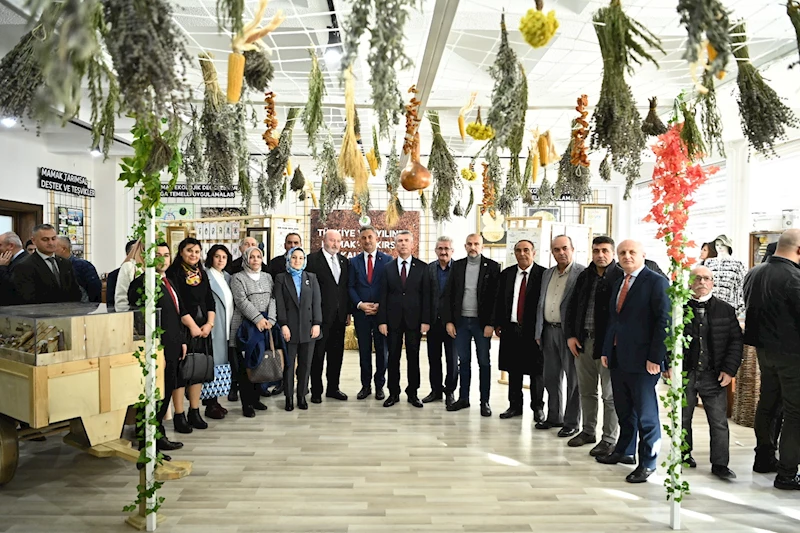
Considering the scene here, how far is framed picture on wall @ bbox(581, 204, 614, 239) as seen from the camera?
1053 cm

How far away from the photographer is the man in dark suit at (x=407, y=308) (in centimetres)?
527

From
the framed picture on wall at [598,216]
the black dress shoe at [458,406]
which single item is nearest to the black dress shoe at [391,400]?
the black dress shoe at [458,406]

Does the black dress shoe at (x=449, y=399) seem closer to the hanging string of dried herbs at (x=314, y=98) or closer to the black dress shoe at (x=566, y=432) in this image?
the black dress shoe at (x=566, y=432)

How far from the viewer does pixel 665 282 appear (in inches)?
140

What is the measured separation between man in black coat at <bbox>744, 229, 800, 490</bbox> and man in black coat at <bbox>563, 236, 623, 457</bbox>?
0.89 meters

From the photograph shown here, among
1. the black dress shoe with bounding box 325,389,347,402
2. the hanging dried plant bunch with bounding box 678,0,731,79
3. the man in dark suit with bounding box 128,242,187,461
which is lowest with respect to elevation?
the black dress shoe with bounding box 325,389,347,402

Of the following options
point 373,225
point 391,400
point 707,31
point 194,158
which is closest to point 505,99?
point 707,31

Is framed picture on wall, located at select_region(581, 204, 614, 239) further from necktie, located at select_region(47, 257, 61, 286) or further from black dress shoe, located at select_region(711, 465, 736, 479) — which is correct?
necktie, located at select_region(47, 257, 61, 286)

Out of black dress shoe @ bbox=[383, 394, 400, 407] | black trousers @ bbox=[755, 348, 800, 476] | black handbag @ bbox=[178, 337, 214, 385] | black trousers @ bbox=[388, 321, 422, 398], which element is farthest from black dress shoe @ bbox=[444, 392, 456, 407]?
black trousers @ bbox=[755, 348, 800, 476]

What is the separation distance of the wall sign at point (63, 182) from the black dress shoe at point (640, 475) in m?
8.09

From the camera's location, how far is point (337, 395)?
5.48 m

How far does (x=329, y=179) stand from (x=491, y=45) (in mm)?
1743

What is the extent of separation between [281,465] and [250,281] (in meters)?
1.84

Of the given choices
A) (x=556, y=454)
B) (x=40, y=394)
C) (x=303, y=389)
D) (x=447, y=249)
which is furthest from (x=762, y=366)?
(x=40, y=394)
